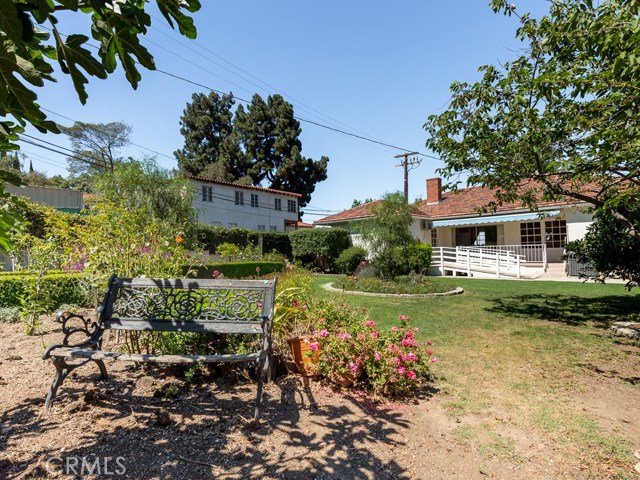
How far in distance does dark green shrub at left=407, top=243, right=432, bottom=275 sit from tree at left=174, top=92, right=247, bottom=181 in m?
29.9

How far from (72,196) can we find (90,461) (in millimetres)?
25583

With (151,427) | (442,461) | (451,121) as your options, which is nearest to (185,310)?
(151,427)

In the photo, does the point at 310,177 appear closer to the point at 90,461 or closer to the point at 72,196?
the point at 72,196

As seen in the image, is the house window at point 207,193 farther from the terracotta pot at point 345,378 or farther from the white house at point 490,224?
the terracotta pot at point 345,378

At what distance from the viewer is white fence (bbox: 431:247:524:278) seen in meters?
17.7

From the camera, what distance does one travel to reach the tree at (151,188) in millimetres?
18484

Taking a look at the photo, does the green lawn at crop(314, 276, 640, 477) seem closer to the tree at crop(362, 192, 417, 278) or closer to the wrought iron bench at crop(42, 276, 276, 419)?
the wrought iron bench at crop(42, 276, 276, 419)

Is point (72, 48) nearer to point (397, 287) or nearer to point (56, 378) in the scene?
point (56, 378)

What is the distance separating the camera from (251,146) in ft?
137

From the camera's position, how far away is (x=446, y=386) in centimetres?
401

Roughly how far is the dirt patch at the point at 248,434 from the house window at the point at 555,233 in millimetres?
19724

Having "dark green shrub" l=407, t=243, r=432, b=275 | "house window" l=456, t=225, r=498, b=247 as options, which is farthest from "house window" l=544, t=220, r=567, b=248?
"dark green shrub" l=407, t=243, r=432, b=275

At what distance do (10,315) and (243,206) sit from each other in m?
25.6

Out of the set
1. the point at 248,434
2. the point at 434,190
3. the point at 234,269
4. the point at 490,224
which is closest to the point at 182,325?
the point at 248,434
